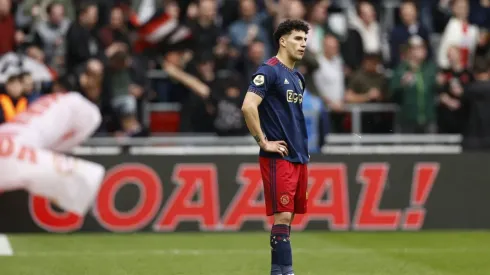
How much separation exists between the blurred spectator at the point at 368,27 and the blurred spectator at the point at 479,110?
6.82ft

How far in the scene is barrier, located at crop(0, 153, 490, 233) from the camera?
15891mm

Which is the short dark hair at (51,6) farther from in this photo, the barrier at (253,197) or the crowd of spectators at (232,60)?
the barrier at (253,197)

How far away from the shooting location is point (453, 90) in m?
17.7

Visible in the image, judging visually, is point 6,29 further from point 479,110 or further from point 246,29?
point 479,110

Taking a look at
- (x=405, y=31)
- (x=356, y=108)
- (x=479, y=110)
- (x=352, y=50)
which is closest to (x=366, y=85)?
(x=356, y=108)

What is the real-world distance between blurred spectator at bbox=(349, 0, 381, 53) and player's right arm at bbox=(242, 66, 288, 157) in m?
9.68

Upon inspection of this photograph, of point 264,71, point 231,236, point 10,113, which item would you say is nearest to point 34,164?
point 10,113

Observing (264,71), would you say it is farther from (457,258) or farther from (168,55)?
(168,55)

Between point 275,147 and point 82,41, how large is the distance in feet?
30.0

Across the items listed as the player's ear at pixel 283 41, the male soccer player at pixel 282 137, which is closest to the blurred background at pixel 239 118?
the male soccer player at pixel 282 137

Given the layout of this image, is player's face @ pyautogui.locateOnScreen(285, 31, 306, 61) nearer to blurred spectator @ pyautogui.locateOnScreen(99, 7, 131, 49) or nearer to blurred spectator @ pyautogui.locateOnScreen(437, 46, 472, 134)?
blurred spectator @ pyautogui.locateOnScreen(437, 46, 472, 134)

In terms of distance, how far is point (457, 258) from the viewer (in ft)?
41.2

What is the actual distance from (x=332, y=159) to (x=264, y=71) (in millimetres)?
7274

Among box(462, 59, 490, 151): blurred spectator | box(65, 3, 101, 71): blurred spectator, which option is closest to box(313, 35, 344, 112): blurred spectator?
box(462, 59, 490, 151): blurred spectator
